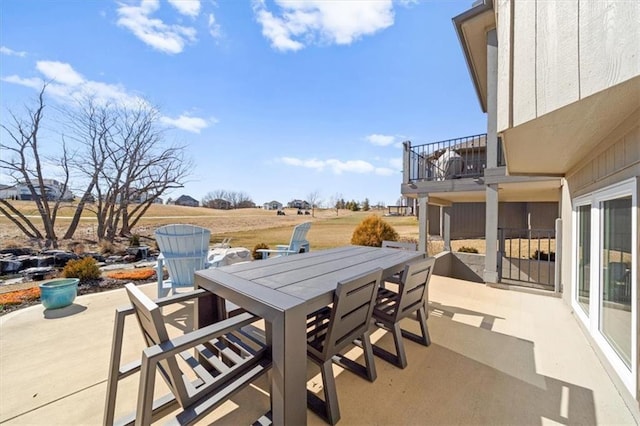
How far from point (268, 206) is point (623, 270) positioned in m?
51.3

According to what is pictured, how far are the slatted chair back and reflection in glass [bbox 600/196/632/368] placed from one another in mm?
2045

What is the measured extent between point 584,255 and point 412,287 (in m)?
2.68

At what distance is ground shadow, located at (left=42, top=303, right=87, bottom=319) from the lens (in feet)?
11.5

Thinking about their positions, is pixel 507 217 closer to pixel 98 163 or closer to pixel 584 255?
pixel 584 255

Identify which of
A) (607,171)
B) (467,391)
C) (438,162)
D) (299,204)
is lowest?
(467,391)

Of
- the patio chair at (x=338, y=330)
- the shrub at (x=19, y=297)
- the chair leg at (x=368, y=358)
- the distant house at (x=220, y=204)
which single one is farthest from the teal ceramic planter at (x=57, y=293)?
the distant house at (x=220, y=204)

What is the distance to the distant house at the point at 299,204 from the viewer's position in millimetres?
47616

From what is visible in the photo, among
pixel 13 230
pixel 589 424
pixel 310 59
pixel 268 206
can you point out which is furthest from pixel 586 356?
pixel 268 206

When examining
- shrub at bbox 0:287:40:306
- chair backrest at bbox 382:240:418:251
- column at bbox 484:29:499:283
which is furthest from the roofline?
shrub at bbox 0:287:40:306

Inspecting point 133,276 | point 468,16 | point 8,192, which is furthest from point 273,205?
point 468,16

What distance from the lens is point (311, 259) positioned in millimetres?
2934

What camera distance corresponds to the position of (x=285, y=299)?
63.8 inches

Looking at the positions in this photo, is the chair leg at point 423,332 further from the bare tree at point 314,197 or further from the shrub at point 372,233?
the bare tree at point 314,197

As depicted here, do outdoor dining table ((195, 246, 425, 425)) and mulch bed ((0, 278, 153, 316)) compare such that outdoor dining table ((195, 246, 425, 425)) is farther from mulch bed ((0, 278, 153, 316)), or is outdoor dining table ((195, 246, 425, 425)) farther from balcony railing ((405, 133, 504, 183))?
balcony railing ((405, 133, 504, 183))
